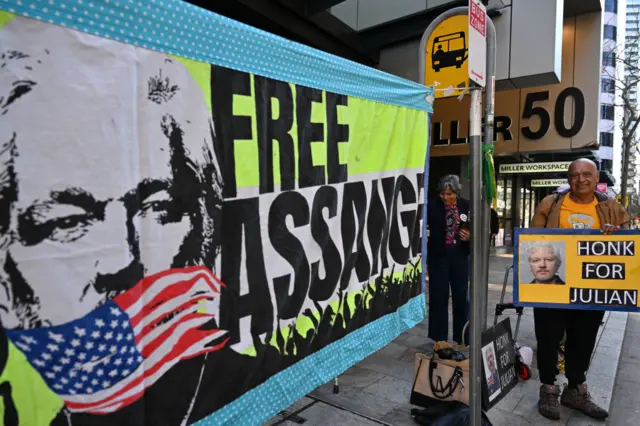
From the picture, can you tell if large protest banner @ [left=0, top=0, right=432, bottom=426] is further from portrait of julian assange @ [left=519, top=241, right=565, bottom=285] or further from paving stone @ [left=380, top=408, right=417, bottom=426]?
portrait of julian assange @ [left=519, top=241, right=565, bottom=285]

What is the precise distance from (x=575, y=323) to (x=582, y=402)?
0.62m

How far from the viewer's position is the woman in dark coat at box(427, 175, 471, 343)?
178 inches

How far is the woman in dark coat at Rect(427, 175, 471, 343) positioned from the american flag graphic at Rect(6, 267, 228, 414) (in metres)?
3.40

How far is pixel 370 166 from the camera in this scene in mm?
2316

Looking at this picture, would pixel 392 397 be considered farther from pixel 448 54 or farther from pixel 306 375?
pixel 448 54

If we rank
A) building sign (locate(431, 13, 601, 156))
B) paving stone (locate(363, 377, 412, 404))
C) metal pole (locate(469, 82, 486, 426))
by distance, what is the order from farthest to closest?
building sign (locate(431, 13, 601, 156))
paving stone (locate(363, 377, 412, 404))
metal pole (locate(469, 82, 486, 426))

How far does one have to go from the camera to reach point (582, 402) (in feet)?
11.1

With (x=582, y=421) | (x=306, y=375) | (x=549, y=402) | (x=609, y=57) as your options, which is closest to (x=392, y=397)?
(x=549, y=402)

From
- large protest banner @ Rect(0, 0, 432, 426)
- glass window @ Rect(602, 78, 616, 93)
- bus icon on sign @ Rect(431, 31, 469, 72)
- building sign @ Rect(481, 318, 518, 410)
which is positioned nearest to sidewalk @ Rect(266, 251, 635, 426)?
building sign @ Rect(481, 318, 518, 410)

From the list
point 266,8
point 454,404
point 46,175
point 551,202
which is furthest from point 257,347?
point 266,8

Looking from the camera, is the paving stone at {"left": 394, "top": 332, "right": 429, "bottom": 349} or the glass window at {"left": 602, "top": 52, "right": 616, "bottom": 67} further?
the glass window at {"left": 602, "top": 52, "right": 616, "bottom": 67}

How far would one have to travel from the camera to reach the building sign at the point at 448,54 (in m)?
3.75

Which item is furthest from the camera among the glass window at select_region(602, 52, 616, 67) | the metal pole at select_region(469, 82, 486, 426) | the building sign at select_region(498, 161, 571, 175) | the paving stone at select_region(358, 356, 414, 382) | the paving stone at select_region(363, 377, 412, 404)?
the glass window at select_region(602, 52, 616, 67)

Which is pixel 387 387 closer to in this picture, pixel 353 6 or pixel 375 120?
pixel 375 120
